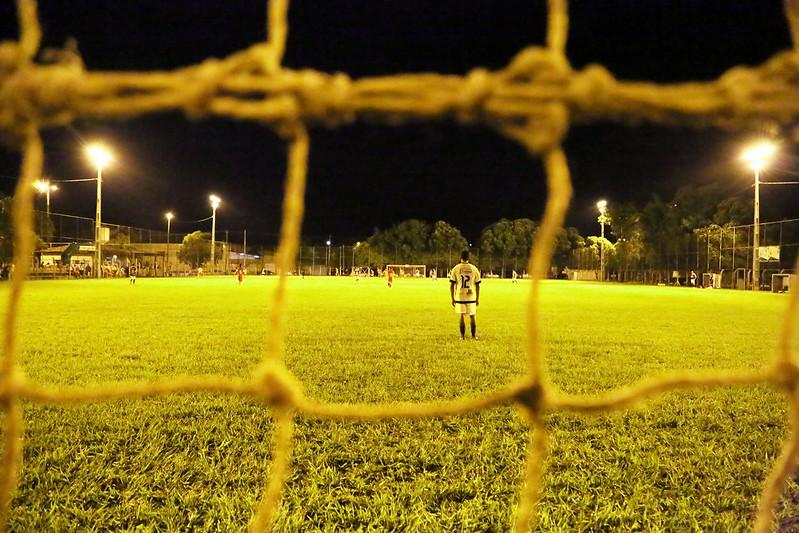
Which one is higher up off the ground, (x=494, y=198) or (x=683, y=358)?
(x=494, y=198)

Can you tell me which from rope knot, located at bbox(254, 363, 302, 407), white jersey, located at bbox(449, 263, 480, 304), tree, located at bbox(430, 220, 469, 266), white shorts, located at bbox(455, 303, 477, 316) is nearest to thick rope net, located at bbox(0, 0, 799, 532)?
rope knot, located at bbox(254, 363, 302, 407)

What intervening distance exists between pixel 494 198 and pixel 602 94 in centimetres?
7924

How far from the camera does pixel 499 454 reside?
3221mm

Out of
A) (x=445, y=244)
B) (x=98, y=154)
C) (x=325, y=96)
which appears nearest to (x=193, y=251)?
(x=98, y=154)

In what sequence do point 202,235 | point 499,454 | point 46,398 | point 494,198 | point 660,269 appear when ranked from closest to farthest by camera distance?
point 46,398, point 499,454, point 660,269, point 202,235, point 494,198

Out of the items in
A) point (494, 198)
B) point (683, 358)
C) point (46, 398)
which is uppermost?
point (494, 198)

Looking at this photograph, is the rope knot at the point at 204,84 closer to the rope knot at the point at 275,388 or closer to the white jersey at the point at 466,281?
the rope knot at the point at 275,388

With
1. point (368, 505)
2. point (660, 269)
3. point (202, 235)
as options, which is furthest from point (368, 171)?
point (368, 505)

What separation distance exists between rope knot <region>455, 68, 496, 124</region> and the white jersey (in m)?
7.05

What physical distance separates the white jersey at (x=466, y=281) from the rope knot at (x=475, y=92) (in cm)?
705

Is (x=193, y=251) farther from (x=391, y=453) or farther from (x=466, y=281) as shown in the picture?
(x=391, y=453)

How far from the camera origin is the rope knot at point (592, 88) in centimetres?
114

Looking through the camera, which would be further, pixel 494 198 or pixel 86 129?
pixel 494 198

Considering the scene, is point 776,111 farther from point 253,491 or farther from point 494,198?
point 494,198
